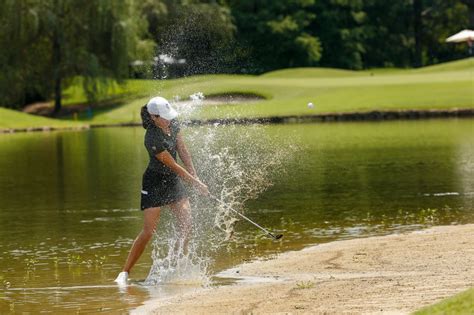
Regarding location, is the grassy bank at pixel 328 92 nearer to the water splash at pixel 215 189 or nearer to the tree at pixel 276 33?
the water splash at pixel 215 189

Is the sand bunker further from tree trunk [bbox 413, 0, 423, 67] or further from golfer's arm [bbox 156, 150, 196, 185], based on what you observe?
golfer's arm [bbox 156, 150, 196, 185]

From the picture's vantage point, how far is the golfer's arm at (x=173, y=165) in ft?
48.1

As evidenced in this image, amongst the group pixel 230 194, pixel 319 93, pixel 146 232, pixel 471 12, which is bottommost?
pixel 230 194

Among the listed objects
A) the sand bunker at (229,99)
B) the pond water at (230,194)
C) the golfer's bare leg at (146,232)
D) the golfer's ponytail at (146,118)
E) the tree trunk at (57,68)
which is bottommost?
the pond water at (230,194)

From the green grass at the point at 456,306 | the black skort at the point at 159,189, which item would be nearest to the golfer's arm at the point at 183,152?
the black skort at the point at 159,189

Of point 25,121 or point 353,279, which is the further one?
point 25,121

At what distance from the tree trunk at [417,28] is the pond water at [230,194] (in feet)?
148

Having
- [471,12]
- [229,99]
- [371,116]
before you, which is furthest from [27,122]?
[471,12]

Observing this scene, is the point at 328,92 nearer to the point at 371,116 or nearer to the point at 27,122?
the point at 371,116

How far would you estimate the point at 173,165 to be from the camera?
48.1 ft

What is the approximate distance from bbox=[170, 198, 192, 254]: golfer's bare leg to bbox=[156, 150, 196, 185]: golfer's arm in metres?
0.37

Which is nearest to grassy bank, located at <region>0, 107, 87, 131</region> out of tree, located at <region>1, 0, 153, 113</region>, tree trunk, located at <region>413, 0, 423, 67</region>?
tree, located at <region>1, 0, 153, 113</region>

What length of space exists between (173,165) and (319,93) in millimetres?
48257

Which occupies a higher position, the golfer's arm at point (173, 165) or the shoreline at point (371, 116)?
the golfer's arm at point (173, 165)
